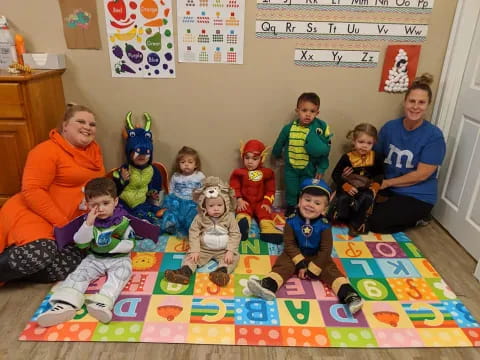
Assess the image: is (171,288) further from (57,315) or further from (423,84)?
(423,84)

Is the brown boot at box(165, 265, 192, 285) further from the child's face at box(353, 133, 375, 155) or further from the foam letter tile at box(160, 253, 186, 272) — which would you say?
the child's face at box(353, 133, 375, 155)

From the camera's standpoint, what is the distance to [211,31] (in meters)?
2.31

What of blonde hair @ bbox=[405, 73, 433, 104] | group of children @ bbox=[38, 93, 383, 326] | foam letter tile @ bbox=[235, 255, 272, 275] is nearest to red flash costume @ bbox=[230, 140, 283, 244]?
group of children @ bbox=[38, 93, 383, 326]

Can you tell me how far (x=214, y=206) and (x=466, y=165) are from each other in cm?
155

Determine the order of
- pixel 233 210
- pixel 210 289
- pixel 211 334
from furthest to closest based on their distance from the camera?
1. pixel 233 210
2. pixel 210 289
3. pixel 211 334

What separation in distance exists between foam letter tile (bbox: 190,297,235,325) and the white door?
4.84 feet

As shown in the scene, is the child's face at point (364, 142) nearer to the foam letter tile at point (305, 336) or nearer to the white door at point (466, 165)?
the white door at point (466, 165)

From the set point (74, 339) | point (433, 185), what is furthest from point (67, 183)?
point (433, 185)

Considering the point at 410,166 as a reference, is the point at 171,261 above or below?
below

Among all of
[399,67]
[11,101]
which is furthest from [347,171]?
[11,101]

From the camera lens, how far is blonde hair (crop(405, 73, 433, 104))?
7.45 feet

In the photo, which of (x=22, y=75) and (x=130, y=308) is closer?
(x=130, y=308)

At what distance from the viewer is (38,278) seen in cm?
185

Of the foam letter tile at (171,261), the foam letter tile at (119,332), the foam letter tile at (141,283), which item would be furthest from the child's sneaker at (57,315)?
the foam letter tile at (171,261)
